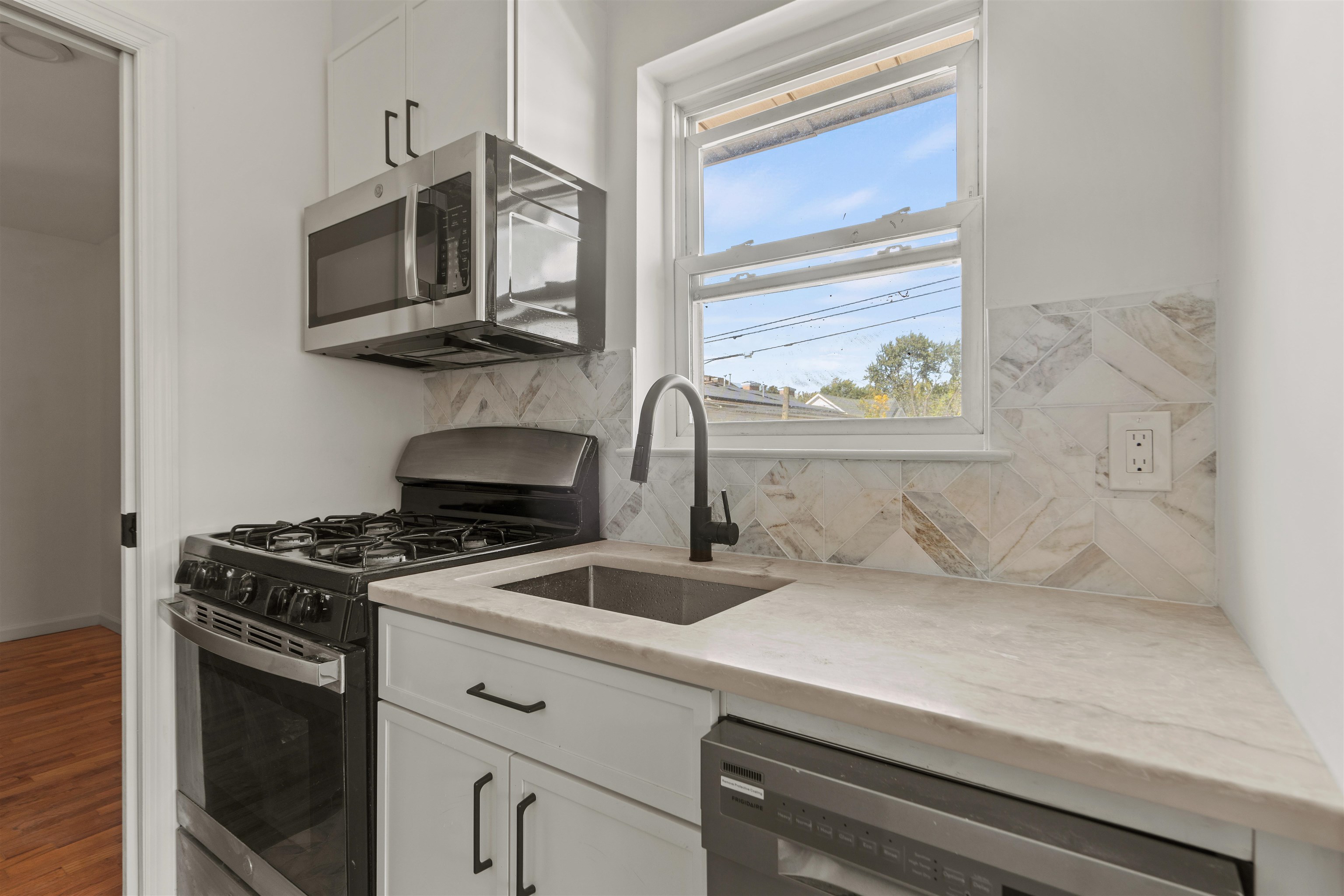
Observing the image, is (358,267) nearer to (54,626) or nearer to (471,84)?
(471,84)

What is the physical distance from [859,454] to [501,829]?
99cm

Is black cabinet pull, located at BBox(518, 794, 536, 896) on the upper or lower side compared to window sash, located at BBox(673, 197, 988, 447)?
lower

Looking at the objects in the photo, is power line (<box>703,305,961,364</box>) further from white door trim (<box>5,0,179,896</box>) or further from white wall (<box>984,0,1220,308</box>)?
white door trim (<box>5,0,179,896</box>)

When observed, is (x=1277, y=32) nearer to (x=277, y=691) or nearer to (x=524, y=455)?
(x=524, y=455)

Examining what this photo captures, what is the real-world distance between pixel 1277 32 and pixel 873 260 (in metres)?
0.82

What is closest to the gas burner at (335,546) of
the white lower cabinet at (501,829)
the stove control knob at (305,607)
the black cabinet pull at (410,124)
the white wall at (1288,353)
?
the stove control knob at (305,607)

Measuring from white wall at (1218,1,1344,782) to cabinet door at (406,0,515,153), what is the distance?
1.42 meters

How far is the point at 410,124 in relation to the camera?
68.3 inches

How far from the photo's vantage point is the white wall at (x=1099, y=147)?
1085 mm

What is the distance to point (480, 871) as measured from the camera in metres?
1.05

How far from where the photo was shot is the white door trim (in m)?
1.61

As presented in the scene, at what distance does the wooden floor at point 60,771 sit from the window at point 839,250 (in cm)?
224

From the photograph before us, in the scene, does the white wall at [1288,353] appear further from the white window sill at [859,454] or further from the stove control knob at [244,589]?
the stove control knob at [244,589]

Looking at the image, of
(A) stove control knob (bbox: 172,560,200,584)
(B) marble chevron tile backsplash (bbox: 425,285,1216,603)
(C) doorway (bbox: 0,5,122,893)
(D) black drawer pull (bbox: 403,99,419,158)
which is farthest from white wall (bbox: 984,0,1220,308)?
(C) doorway (bbox: 0,5,122,893)
